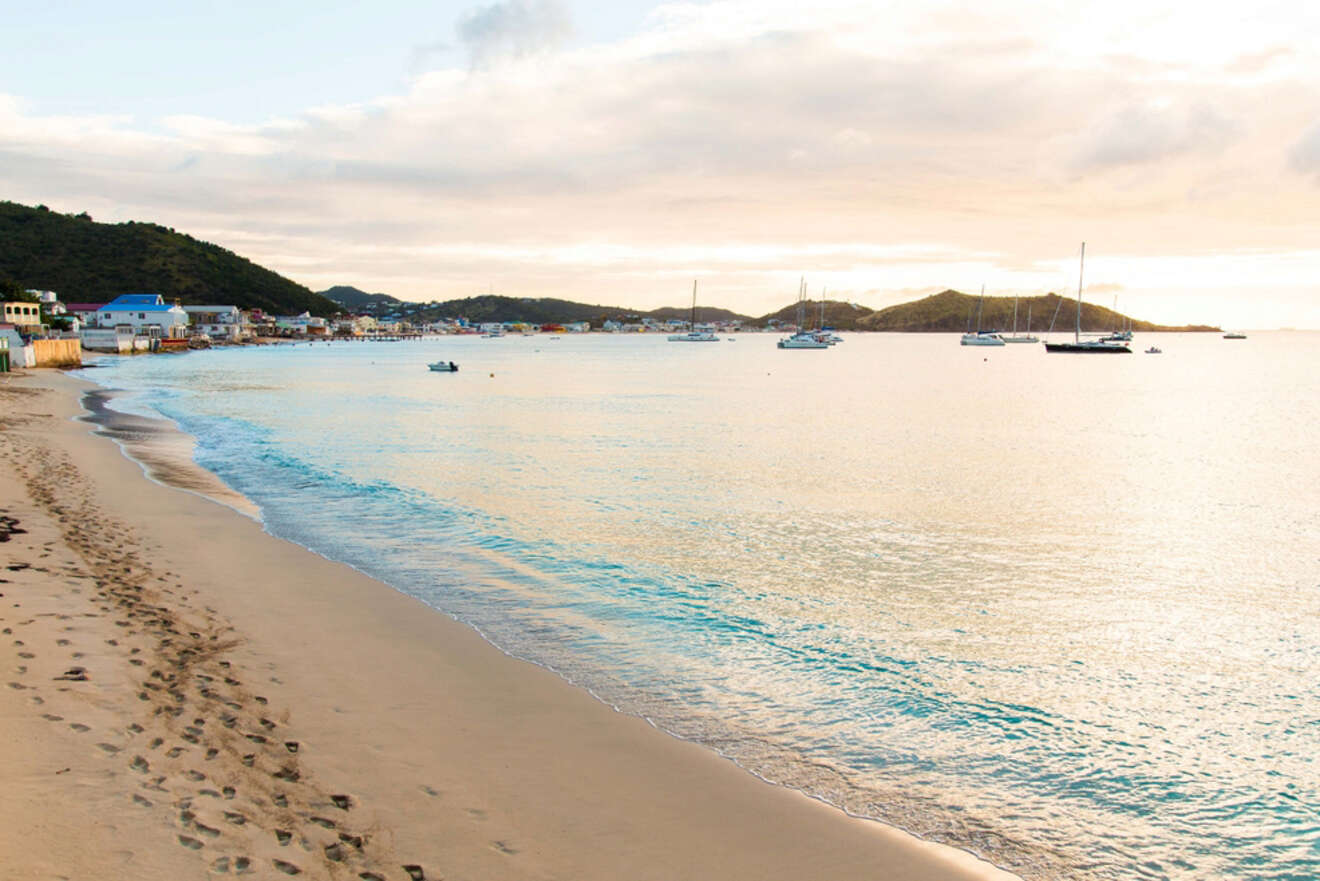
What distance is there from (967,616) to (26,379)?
7029 cm

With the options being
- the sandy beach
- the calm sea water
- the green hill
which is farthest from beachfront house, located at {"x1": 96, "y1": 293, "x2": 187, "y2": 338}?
the sandy beach

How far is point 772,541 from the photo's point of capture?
1780 cm

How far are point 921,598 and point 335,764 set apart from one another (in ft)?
32.3

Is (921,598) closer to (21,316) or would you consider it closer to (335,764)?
(335,764)

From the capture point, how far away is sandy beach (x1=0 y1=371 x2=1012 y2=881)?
17.5ft

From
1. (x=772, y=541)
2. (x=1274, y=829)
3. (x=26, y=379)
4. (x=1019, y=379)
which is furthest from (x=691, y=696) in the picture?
(x=1019, y=379)

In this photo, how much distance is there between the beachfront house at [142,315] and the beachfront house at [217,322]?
751 inches

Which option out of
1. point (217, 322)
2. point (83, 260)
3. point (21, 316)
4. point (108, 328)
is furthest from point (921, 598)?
point (83, 260)

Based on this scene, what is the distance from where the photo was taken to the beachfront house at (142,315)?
144250 mm

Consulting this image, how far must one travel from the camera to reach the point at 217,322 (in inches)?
7042

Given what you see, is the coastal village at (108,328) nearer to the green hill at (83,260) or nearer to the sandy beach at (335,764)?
the green hill at (83,260)

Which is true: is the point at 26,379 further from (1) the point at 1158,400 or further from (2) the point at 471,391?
(1) the point at 1158,400

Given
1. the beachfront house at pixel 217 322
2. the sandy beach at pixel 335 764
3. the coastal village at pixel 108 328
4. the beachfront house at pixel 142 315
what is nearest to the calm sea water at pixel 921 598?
the sandy beach at pixel 335 764

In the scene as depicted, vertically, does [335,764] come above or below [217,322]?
below
